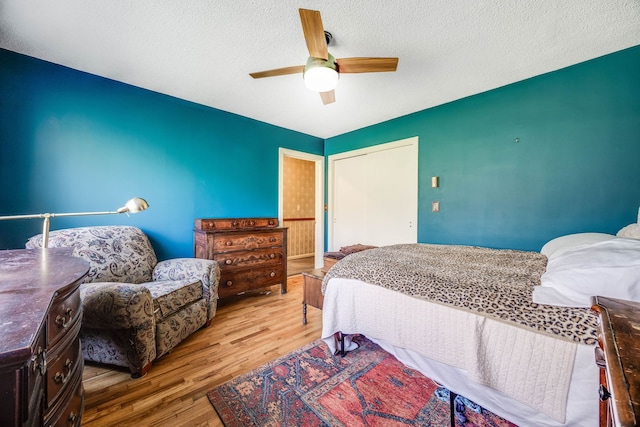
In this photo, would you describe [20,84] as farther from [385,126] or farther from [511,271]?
[511,271]

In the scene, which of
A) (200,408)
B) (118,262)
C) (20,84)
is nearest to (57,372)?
(200,408)

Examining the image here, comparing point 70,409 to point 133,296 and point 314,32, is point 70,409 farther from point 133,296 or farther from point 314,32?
point 314,32

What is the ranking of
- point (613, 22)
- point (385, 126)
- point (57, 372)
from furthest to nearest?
point (385, 126) < point (613, 22) < point (57, 372)

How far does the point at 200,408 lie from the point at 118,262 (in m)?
1.46

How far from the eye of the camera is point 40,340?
61 centimetres

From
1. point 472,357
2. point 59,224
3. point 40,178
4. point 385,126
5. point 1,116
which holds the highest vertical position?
point 385,126

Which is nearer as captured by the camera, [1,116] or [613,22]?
[613,22]

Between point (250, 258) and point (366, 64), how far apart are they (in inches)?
93.6

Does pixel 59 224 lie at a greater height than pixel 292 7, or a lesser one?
lesser

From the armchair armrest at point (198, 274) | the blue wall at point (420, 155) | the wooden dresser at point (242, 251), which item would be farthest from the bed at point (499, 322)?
the wooden dresser at point (242, 251)

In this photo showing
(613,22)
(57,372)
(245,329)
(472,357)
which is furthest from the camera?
(245,329)

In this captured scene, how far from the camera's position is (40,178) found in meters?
2.12

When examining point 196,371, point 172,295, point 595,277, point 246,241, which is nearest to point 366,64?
point 595,277

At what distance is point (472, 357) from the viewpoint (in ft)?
3.72
